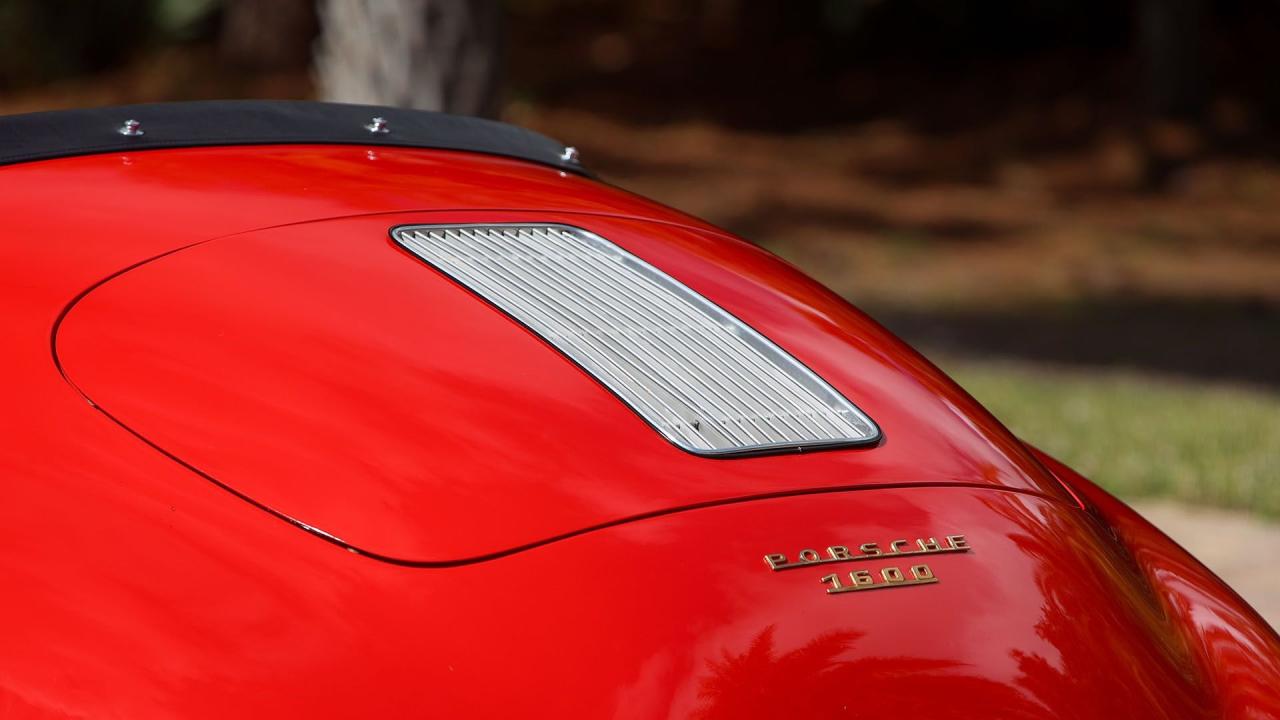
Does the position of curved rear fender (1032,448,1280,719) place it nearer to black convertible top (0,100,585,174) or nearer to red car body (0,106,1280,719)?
red car body (0,106,1280,719)

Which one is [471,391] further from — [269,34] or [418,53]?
[269,34]

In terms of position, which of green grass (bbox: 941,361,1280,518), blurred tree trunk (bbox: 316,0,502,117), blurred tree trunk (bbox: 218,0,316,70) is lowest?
blurred tree trunk (bbox: 316,0,502,117)

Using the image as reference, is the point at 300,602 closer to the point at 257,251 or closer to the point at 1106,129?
the point at 257,251

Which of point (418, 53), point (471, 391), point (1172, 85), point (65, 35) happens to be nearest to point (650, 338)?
point (471, 391)

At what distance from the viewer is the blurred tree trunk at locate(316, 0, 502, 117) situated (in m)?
5.40

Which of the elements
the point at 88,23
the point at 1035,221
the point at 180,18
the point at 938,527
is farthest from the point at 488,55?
the point at 88,23

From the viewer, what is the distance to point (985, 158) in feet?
63.2

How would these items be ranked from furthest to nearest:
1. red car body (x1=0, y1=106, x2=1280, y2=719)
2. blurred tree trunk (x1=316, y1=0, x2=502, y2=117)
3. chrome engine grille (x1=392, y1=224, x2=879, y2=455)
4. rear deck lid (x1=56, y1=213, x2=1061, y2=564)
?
1. blurred tree trunk (x1=316, y1=0, x2=502, y2=117)
2. chrome engine grille (x1=392, y1=224, x2=879, y2=455)
3. rear deck lid (x1=56, y1=213, x2=1061, y2=564)
4. red car body (x1=0, y1=106, x2=1280, y2=719)

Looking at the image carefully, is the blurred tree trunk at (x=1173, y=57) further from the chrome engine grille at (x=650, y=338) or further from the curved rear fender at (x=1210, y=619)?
the chrome engine grille at (x=650, y=338)

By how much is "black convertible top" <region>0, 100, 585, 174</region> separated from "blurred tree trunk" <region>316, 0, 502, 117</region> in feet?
8.78

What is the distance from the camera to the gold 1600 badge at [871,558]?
1.73 metres

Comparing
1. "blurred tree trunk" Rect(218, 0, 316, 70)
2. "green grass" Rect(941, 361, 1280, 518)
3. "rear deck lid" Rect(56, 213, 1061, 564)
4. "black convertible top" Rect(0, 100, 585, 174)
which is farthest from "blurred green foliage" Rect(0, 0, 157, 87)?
"rear deck lid" Rect(56, 213, 1061, 564)

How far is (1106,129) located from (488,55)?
15616 millimetres

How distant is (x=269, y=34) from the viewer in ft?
61.3
